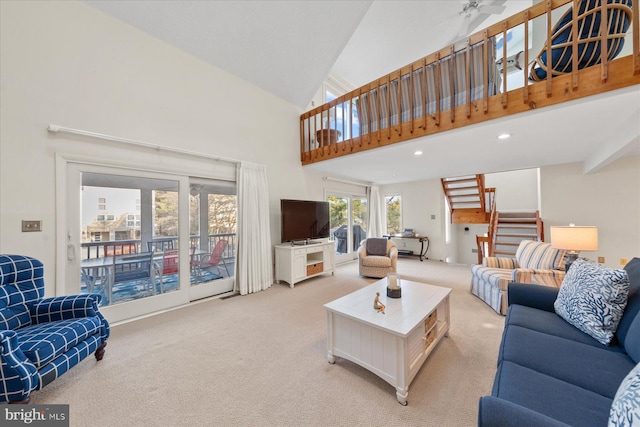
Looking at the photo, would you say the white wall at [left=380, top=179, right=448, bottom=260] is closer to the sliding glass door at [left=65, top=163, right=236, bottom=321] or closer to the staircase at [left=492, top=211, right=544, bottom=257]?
the staircase at [left=492, top=211, right=544, bottom=257]

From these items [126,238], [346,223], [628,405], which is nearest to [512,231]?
[346,223]

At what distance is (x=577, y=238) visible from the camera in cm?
275

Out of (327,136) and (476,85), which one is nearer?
(476,85)

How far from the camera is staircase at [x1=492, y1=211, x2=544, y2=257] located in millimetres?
4957

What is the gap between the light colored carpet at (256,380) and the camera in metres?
1.44

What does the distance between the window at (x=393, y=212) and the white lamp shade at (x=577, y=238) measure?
398 cm

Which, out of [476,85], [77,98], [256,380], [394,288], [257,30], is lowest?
[256,380]

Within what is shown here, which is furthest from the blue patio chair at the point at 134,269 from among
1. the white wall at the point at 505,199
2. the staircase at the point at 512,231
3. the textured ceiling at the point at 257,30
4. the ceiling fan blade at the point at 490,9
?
the white wall at the point at 505,199

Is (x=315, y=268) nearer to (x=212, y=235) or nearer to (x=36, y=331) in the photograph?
(x=212, y=235)

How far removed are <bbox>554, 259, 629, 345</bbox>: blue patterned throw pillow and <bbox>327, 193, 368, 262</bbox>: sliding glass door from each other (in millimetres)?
4413

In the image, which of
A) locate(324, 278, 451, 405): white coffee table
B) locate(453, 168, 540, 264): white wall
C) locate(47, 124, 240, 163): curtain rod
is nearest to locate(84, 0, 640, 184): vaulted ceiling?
locate(47, 124, 240, 163): curtain rod

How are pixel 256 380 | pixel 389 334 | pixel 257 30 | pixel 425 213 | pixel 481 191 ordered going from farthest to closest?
pixel 425 213 → pixel 481 191 → pixel 257 30 → pixel 256 380 → pixel 389 334

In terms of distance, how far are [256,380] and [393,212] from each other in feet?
20.0

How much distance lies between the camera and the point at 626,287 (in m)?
1.38
